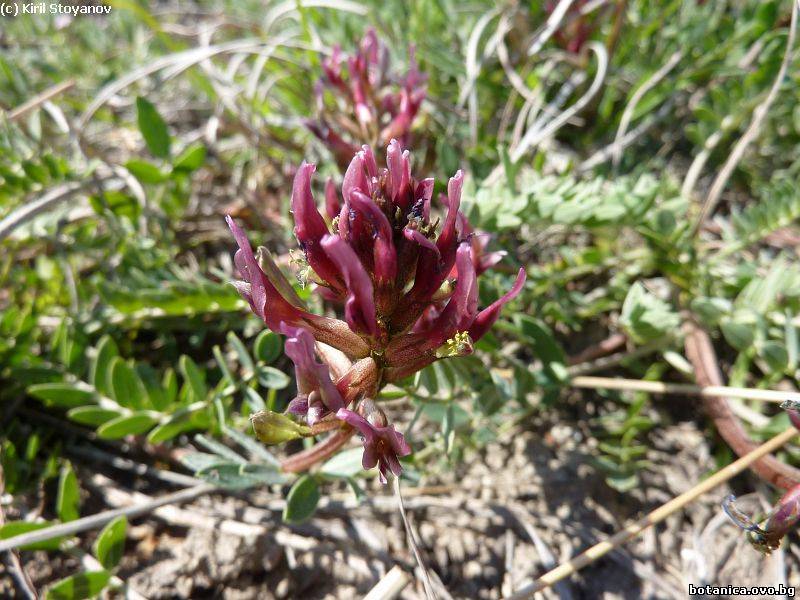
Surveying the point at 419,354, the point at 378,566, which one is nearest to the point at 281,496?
the point at 378,566

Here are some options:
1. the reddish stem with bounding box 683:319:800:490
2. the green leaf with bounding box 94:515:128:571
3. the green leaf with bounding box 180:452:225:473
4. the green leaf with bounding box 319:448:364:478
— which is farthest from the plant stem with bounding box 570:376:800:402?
the green leaf with bounding box 94:515:128:571

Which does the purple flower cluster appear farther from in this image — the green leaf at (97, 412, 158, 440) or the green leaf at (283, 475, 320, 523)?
the green leaf at (97, 412, 158, 440)

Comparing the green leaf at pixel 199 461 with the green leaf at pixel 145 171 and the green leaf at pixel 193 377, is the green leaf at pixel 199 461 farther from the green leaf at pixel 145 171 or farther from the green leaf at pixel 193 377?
the green leaf at pixel 145 171

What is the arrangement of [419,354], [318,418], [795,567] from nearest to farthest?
[318,418] → [419,354] → [795,567]

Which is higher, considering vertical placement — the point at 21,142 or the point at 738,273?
the point at 21,142

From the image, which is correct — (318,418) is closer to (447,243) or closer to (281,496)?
(447,243)

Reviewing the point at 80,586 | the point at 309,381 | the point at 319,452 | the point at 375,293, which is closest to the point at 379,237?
the point at 375,293
